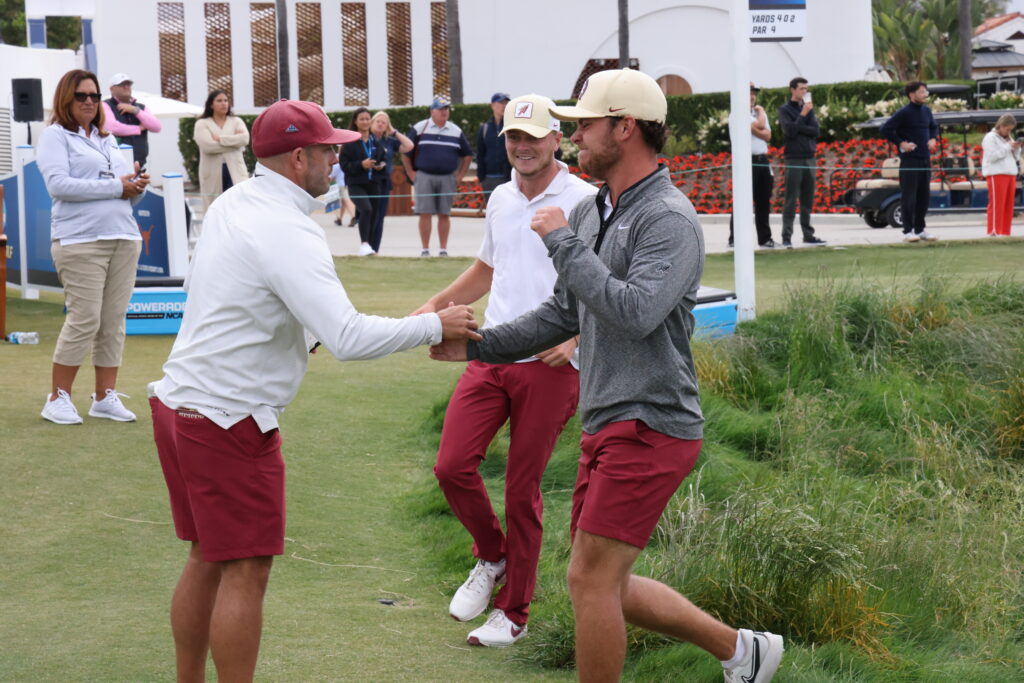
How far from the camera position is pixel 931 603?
17.4 feet

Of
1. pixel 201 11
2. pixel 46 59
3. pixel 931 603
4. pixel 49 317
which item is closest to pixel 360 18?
pixel 201 11

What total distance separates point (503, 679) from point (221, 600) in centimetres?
123

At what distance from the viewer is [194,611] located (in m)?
4.22

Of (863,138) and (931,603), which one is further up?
(863,138)

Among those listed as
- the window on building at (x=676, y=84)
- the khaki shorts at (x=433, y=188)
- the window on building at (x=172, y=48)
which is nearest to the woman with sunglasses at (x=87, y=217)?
the khaki shorts at (x=433, y=188)

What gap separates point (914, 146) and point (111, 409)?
12.3 m

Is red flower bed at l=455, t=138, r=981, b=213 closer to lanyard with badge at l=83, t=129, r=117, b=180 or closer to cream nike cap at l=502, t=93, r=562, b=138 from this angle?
lanyard with badge at l=83, t=129, r=117, b=180

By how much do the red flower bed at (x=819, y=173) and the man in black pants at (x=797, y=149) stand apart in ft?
20.2

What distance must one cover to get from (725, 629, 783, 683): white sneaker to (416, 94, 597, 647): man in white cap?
114 centimetres

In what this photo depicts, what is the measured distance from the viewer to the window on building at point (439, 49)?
40.6m

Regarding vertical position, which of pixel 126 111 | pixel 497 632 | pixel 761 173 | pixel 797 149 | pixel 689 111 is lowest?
pixel 497 632

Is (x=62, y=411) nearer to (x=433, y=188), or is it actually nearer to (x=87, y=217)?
(x=87, y=217)

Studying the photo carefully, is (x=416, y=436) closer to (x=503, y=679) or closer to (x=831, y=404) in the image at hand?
(x=831, y=404)

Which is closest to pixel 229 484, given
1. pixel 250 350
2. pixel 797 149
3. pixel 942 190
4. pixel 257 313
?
pixel 250 350
